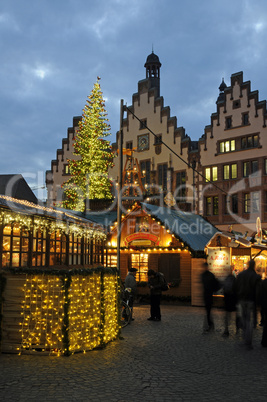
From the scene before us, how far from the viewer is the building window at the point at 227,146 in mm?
34719

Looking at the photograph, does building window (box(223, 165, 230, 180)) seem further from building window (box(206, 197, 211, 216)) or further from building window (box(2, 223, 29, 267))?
building window (box(2, 223, 29, 267))

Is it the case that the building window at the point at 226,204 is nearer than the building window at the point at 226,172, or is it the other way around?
the building window at the point at 226,204

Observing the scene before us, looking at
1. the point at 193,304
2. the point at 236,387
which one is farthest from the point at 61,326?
the point at 193,304

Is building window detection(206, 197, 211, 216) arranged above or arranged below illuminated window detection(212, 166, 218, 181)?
below

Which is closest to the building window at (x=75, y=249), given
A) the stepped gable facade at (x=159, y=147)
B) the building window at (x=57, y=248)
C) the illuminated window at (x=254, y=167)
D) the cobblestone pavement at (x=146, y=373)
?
the building window at (x=57, y=248)

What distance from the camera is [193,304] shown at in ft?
66.0

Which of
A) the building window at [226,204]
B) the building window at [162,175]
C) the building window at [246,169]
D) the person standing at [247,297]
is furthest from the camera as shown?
the building window at [162,175]

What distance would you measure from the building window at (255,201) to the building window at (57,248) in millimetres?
19858

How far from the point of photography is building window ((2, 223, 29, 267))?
1281 centimetres

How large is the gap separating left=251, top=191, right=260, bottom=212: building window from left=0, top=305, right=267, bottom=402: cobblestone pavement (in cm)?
2272

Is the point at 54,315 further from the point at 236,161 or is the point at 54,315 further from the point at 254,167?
the point at 236,161

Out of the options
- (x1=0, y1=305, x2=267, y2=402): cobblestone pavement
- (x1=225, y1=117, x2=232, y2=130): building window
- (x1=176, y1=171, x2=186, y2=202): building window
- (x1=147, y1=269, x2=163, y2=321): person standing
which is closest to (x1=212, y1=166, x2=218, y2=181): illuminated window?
(x1=176, y1=171, x2=186, y2=202): building window

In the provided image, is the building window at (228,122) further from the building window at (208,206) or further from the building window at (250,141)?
the building window at (208,206)

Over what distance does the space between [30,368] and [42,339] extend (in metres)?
1.17
